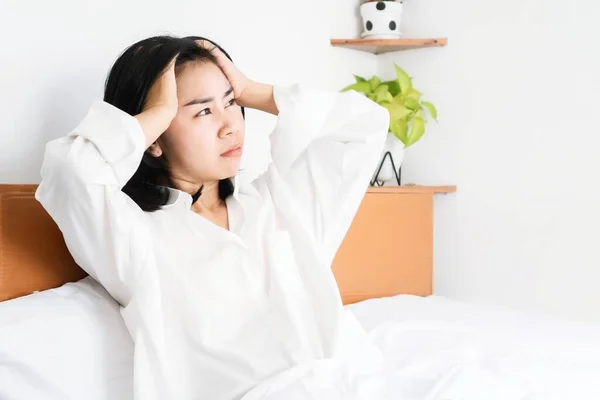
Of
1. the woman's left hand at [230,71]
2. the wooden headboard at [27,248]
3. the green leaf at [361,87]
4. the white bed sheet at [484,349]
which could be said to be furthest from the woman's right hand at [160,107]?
the green leaf at [361,87]

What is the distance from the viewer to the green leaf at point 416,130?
2.45m

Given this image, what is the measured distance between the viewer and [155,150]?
58.9 inches

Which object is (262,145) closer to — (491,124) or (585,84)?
(491,124)

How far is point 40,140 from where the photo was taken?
1.62 metres

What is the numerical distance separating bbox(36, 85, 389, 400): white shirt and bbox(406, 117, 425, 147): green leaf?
0.82m

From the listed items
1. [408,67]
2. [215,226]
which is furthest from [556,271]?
[215,226]

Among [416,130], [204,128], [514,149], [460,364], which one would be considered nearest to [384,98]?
[416,130]

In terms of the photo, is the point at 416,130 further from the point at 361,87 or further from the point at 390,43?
the point at 390,43

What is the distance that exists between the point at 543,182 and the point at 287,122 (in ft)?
3.63

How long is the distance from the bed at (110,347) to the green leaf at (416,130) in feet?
2.94

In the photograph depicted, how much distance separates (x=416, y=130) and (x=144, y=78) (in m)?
1.23

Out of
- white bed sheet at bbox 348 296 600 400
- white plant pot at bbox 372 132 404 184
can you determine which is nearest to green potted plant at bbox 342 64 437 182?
white plant pot at bbox 372 132 404 184

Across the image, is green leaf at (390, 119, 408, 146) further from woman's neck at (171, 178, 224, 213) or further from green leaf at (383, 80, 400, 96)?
woman's neck at (171, 178, 224, 213)

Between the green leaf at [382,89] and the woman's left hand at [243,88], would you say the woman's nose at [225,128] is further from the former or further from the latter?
the green leaf at [382,89]
